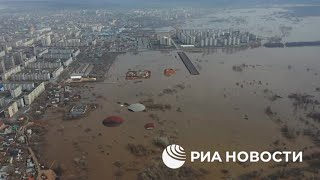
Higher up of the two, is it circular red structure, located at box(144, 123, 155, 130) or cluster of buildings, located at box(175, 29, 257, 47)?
cluster of buildings, located at box(175, 29, 257, 47)

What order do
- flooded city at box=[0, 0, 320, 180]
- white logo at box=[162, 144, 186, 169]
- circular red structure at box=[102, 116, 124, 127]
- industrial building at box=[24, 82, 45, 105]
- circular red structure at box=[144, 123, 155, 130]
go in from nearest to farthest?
1. white logo at box=[162, 144, 186, 169]
2. flooded city at box=[0, 0, 320, 180]
3. circular red structure at box=[144, 123, 155, 130]
4. circular red structure at box=[102, 116, 124, 127]
5. industrial building at box=[24, 82, 45, 105]

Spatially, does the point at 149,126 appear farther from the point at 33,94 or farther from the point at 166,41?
the point at 166,41

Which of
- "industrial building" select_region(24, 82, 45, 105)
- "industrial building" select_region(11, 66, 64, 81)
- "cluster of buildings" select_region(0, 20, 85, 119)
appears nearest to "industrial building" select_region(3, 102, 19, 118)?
"cluster of buildings" select_region(0, 20, 85, 119)

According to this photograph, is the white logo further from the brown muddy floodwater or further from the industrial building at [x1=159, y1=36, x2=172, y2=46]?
the industrial building at [x1=159, y1=36, x2=172, y2=46]

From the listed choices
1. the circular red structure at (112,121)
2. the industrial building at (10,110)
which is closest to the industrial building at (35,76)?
the industrial building at (10,110)

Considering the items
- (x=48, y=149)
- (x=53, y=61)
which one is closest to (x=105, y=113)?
(x=48, y=149)

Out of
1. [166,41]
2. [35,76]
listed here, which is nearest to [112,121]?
[35,76]

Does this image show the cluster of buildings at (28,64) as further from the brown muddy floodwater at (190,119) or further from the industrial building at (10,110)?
the brown muddy floodwater at (190,119)
